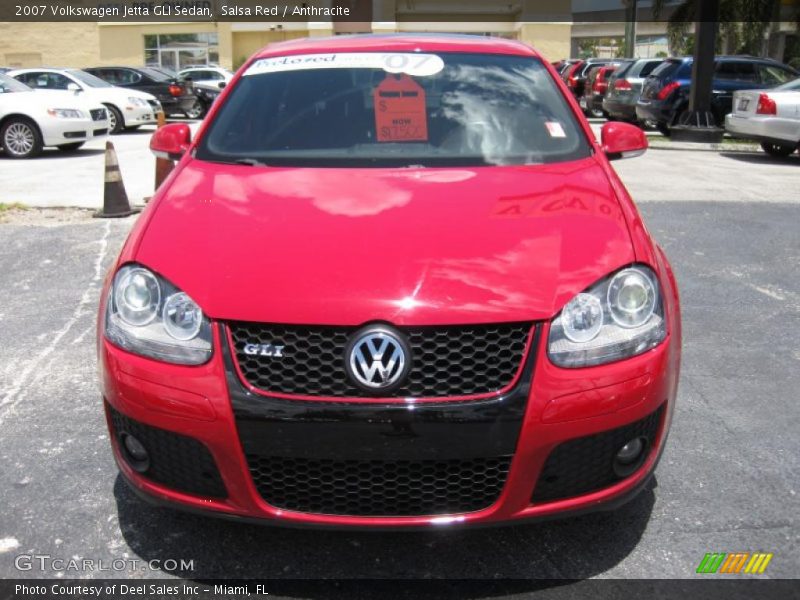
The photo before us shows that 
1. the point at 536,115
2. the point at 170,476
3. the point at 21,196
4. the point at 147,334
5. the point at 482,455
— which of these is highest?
the point at 536,115

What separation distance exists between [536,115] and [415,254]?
4.65 ft

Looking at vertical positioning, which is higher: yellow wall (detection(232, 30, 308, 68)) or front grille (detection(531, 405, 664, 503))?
front grille (detection(531, 405, 664, 503))

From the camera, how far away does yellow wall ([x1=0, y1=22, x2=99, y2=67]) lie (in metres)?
38.8

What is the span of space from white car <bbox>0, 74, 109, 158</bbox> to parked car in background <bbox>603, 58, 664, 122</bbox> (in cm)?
1155

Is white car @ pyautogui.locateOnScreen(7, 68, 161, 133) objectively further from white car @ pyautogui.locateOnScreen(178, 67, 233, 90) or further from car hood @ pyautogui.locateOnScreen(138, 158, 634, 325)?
car hood @ pyautogui.locateOnScreen(138, 158, 634, 325)

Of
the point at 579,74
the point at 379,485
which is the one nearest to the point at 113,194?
the point at 379,485

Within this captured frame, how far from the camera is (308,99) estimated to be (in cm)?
370

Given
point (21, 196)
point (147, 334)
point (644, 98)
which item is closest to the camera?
point (147, 334)

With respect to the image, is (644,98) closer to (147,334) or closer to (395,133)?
(395,133)

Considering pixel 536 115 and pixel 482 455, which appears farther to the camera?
pixel 536 115

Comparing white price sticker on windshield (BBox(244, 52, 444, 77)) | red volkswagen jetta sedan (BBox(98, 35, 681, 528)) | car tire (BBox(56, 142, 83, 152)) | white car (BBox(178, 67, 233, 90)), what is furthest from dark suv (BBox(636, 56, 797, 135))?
red volkswagen jetta sedan (BBox(98, 35, 681, 528))

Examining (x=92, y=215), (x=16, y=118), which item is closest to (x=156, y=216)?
(x=92, y=215)

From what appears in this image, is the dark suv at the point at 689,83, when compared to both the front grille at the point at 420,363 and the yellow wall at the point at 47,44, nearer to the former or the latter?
the front grille at the point at 420,363

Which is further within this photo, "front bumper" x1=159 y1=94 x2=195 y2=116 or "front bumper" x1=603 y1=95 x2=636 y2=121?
"front bumper" x1=159 y1=94 x2=195 y2=116
